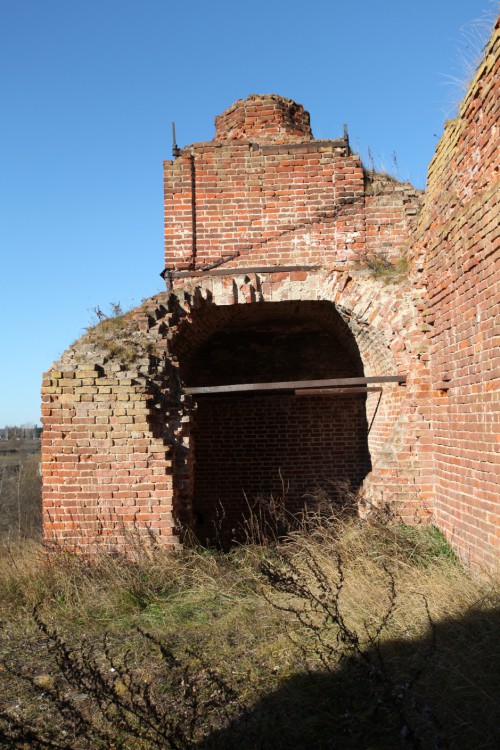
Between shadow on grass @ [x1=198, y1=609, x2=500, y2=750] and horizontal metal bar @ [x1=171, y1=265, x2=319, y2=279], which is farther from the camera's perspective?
horizontal metal bar @ [x1=171, y1=265, x2=319, y2=279]

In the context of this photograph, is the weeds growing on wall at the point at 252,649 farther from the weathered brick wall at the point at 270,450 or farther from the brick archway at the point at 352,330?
the weathered brick wall at the point at 270,450

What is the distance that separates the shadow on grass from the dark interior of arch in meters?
6.09

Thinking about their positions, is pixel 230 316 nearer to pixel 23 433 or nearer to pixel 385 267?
pixel 385 267

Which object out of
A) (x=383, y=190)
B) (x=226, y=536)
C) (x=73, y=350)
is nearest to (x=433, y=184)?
(x=383, y=190)

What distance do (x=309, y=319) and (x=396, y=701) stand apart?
6.75m

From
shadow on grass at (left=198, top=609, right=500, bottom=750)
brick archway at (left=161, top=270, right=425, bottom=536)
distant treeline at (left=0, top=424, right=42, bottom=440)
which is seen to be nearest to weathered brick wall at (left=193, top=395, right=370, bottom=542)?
brick archway at (left=161, top=270, right=425, bottom=536)

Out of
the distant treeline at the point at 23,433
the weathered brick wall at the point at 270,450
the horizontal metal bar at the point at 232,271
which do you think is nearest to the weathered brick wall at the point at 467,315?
the horizontal metal bar at the point at 232,271

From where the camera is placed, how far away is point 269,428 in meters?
9.76

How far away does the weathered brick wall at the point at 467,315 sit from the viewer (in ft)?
14.4

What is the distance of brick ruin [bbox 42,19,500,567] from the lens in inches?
191

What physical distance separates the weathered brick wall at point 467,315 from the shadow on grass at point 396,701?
4.31ft

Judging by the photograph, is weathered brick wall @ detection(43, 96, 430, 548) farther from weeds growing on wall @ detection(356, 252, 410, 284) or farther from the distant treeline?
the distant treeline

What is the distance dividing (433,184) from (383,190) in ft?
3.77

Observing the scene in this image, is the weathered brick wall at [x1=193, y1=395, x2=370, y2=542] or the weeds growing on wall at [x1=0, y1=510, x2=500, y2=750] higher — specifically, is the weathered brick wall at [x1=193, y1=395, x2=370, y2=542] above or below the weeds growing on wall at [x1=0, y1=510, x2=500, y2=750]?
above
